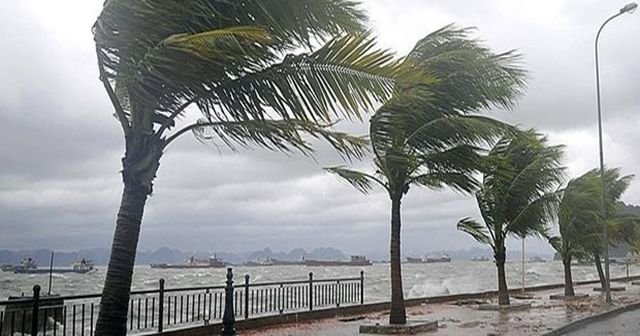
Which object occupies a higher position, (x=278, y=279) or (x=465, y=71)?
(x=465, y=71)

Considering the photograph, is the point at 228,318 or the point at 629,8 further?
the point at 629,8

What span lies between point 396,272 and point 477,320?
324 centimetres

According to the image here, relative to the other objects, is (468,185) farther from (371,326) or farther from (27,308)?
(27,308)

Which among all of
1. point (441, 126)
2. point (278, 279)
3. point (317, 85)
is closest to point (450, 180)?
point (441, 126)

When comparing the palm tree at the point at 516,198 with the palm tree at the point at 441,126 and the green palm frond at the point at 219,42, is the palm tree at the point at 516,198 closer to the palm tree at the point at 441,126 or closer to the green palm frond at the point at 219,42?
the palm tree at the point at 441,126

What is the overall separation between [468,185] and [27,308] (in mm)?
8464

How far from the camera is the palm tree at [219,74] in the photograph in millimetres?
6305

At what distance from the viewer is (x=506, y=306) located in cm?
1962

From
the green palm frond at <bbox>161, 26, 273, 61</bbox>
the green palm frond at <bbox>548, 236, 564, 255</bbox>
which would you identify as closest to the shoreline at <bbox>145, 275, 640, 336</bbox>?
the green palm frond at <bbox>548, 236, 564, 255</bbox>

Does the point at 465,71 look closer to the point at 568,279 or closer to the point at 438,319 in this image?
the point at 438,319

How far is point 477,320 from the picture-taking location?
53.0 ft

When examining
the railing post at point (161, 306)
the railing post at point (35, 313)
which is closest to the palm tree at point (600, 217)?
the railing post at point (161, 306)

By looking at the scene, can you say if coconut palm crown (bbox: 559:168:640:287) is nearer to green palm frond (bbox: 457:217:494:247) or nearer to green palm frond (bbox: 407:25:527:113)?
green palm frond (bbox: 457:217:494:247)

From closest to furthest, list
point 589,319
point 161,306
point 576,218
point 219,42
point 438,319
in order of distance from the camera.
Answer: point 219,42
point 161,306
point 438,319
point 589,319
point 576,218
